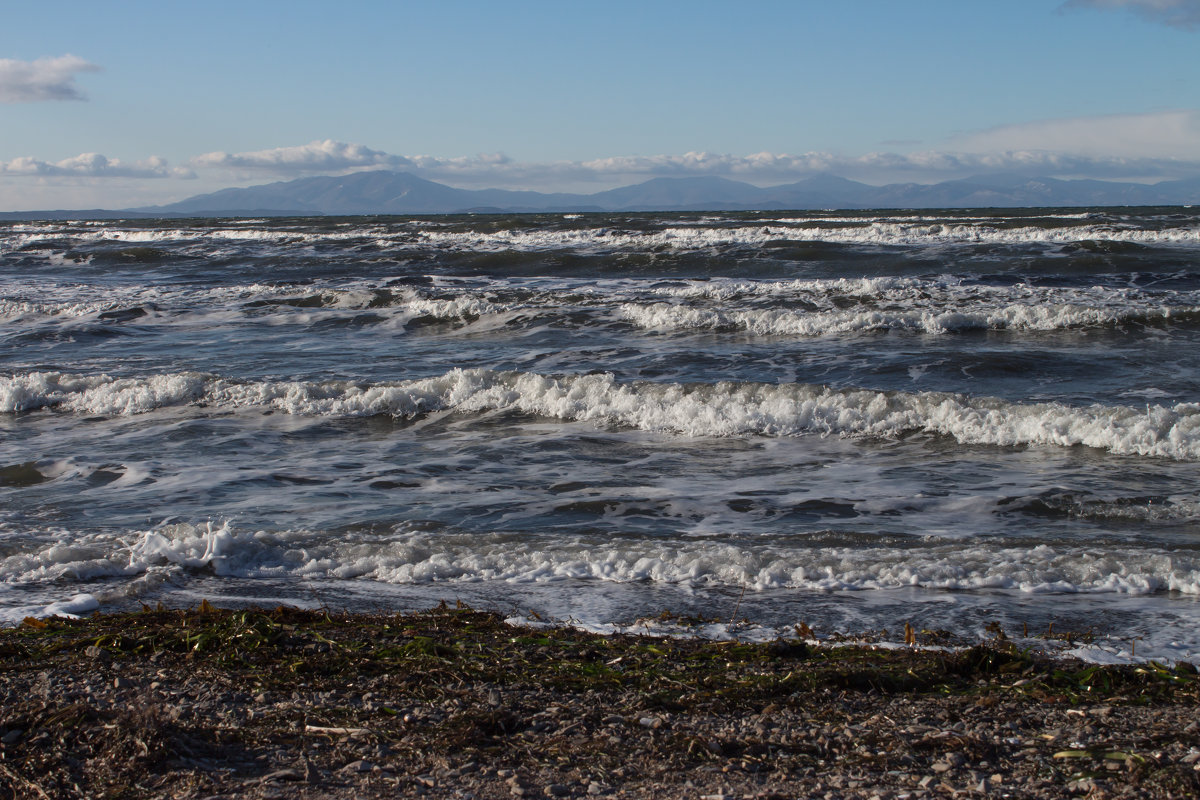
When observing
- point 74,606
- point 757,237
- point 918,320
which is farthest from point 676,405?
point 757,237

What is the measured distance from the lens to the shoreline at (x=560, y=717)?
2725mm

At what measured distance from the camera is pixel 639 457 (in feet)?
28.2

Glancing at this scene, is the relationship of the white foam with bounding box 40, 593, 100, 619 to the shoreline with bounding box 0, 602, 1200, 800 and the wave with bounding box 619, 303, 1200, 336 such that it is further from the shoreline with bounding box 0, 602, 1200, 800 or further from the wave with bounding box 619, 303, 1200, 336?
the wave with bounding box 619, 303, 1200, 336

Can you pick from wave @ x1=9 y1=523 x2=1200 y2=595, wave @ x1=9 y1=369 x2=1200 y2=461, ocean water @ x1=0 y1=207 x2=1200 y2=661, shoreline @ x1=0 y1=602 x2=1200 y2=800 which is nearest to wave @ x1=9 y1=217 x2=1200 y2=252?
ocean water @ x1=0 y1=207 x2=1200 y2=661

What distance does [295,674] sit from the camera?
3.65 meters

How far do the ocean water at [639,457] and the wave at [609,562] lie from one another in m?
0.02

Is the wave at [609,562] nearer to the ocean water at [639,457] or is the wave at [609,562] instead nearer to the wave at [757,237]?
the ocean water at [639,457]

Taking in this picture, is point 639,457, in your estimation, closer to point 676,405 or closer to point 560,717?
point 676,405

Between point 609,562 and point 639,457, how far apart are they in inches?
118

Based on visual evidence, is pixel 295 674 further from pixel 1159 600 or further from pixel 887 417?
pixel 887 417

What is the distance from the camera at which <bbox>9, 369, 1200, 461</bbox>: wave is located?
8500 millimetres

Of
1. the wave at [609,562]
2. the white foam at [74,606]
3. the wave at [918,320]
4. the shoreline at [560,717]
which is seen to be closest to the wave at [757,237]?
the wave at [918,320]

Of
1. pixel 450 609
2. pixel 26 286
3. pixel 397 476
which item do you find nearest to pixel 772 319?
pixel 397 476

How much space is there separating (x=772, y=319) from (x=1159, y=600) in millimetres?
12142
